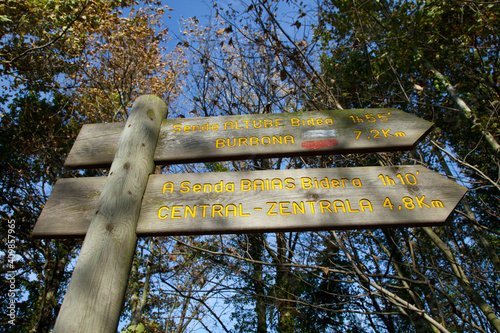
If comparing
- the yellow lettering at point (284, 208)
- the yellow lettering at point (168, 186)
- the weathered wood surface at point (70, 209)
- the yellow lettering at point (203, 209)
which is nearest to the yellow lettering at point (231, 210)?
the yellow lettering at point (203, 209)

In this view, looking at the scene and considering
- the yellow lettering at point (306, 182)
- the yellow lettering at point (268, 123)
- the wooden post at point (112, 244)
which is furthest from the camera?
the yellow lettering at point (268, 123)

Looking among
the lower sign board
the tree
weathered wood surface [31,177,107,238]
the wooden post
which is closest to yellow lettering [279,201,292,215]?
the lower sign board

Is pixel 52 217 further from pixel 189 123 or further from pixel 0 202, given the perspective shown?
pixel 0 202

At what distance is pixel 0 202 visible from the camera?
9.32 m

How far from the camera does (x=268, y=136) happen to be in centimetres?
213

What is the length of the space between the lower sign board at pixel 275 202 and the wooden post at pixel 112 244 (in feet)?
0.30

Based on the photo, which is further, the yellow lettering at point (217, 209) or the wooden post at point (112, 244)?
the yellow lettering at point (217, 209)

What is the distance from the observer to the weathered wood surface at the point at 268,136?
6.73 ft

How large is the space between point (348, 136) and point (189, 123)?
1.15 m

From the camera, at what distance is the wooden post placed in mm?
1436

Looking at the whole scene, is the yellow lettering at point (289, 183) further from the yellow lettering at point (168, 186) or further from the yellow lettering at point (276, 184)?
the yellow lettering at point (168, 186)

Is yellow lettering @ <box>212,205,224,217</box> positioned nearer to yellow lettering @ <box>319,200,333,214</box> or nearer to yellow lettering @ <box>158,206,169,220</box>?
yellow lettering @ <box>158,206,169,220</box>

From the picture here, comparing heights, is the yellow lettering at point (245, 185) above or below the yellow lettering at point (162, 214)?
above

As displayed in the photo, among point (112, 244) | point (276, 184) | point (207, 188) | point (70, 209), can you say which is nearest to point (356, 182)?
point (276, 184)
